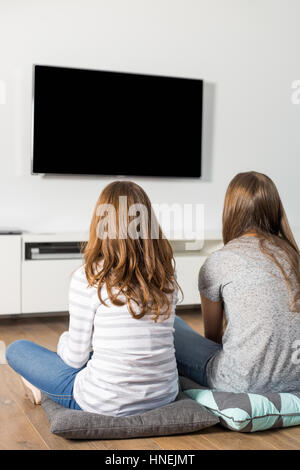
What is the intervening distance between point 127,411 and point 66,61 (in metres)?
2.70

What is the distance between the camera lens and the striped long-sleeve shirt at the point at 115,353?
1739 millimetres

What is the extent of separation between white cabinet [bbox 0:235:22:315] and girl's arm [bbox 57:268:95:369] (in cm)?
174

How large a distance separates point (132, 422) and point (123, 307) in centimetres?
38

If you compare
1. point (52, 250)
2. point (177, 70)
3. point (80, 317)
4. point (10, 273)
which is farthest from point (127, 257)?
point (177, 70)

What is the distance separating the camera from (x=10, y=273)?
11.5ft

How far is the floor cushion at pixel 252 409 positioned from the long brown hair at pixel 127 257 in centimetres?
40

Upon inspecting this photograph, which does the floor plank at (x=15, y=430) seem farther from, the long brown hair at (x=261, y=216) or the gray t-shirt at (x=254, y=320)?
the long brown hair at (x=261, y=216)

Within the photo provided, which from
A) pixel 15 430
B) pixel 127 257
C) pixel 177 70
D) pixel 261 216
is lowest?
pixel 15 430

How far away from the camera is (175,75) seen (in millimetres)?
4184

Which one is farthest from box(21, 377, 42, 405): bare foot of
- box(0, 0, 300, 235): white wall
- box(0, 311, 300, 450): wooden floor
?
box(0, 0, 300, 235): white wall

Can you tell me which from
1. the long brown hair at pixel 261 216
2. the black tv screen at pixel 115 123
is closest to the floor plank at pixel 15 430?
the long brown hair at pixel 261 216

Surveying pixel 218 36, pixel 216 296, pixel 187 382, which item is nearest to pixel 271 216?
pixel 216 296

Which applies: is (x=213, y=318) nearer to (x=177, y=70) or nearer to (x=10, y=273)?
(x=10, y=273)
